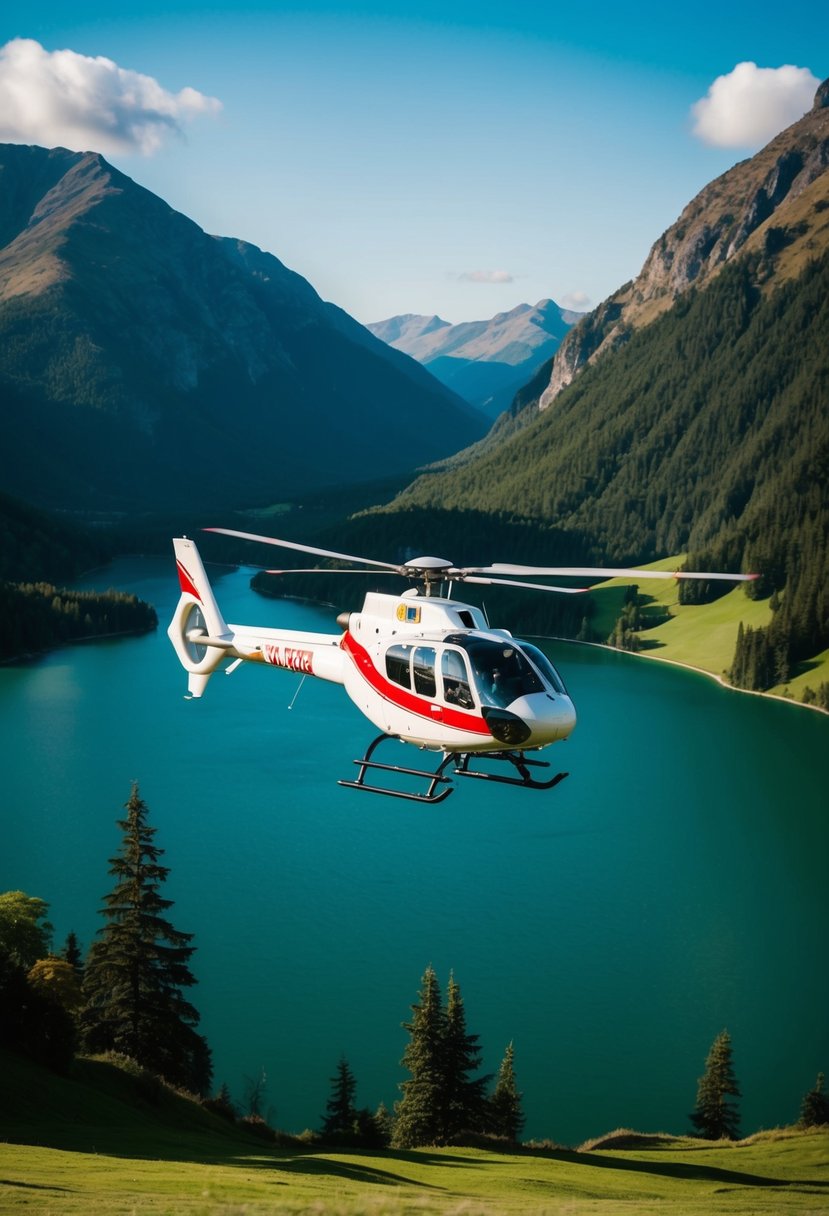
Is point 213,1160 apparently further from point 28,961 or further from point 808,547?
point 808,547

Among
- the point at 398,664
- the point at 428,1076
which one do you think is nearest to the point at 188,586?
the point at 398,664

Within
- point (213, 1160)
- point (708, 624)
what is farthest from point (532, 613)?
point (213, 1160)

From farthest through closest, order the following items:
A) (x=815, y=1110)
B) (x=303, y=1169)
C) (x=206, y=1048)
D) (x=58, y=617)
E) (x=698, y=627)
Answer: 1. (x=698, y=627)
2. (x=58, y=617)
3. (x=206, y=1048)
4. (x=815, y=1110)
5. (x=303, y=1169)

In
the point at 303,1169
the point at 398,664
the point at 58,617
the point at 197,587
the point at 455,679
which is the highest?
the point at 58,617

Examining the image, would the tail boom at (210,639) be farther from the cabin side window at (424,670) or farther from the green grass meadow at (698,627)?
the green grass meadow at (698,627)

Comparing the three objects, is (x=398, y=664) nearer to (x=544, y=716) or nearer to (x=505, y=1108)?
(x=544, y=716)

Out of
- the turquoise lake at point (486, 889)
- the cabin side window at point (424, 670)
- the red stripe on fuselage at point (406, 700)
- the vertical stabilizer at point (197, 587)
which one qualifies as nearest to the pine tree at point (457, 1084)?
the turquoise lake at point (486, 889)

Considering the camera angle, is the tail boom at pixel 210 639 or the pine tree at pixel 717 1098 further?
the pine tree at pixel 717 1098
